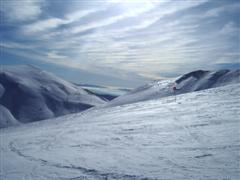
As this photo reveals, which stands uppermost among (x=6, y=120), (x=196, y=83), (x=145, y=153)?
(x=196, y=83)

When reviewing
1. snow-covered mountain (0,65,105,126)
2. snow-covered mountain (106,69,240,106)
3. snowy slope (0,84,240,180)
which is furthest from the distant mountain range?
snowy slope (0,84,240,180)

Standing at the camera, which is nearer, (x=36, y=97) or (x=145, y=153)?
(x=145, y=153)

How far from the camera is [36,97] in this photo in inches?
1983

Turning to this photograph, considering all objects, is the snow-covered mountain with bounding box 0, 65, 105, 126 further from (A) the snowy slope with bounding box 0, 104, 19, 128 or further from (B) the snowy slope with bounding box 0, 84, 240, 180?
(B) the snowy slope with bounding box 0, 84, 240, 180

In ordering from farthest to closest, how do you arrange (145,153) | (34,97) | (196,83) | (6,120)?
(34,97) → (6,120) → (196,83) → (145,153)

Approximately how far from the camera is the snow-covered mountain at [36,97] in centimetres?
4564

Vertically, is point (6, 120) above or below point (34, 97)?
below

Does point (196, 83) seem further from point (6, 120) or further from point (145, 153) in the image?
point (6, 120)

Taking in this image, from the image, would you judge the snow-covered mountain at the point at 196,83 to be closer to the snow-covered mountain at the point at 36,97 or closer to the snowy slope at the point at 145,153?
the snowy slope at the point at 145,153

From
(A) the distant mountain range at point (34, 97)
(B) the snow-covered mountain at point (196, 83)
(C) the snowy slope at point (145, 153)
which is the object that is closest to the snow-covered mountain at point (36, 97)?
(A) the distant mountain range at point (34, 97)

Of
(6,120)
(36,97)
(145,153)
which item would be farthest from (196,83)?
(36,97)

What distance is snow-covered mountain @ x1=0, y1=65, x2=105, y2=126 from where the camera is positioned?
150 ft

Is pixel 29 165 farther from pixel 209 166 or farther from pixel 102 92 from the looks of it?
pixel 102 92

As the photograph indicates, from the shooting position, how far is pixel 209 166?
15.2ft
